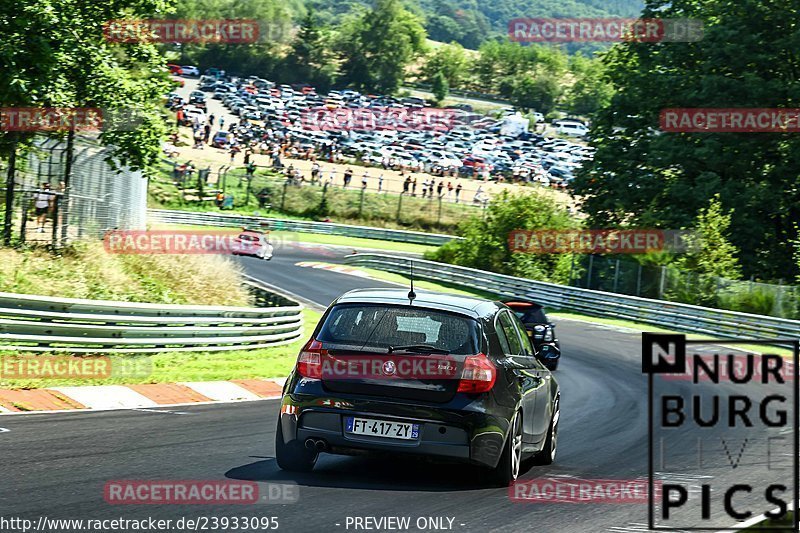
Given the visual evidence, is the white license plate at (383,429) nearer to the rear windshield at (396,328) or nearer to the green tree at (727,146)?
the rear windshield at (396,328)

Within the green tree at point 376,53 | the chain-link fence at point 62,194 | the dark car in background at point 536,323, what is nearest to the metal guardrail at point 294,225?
the chain-link fence at point 62,194

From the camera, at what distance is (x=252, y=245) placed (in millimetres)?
47375

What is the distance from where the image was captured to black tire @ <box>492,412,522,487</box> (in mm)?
8740

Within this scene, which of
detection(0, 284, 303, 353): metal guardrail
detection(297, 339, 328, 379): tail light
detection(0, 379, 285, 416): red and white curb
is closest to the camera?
detection(297, 339, 328, 379): tail light

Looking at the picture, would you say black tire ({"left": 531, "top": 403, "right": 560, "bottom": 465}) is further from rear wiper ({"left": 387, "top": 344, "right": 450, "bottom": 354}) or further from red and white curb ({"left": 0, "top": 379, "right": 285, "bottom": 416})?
red and white curb ({"left": 0, "top": 379, "right": 285, "bottom": 416})

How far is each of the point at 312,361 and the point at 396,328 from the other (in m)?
0.70

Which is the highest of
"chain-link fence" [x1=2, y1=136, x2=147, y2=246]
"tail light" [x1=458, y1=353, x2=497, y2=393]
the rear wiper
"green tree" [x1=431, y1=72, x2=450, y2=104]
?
"green tree" [x1=431, y1=72, x2=450, y2=104]

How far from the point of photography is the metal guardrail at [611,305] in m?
34.1

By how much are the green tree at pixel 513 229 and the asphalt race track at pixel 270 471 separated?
31182 mm

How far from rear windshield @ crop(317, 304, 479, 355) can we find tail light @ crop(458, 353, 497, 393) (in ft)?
0.29

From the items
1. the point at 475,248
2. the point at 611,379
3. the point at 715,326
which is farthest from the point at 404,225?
the point at 611,379

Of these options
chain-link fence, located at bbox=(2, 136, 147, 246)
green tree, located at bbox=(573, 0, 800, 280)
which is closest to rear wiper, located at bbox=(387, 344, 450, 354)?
chain-link fence, located at bbox=(2, 136, 147, 246)

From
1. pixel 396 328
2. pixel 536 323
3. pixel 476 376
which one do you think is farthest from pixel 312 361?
Result: pixel 536 323

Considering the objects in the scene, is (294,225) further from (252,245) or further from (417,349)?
(417,349)
